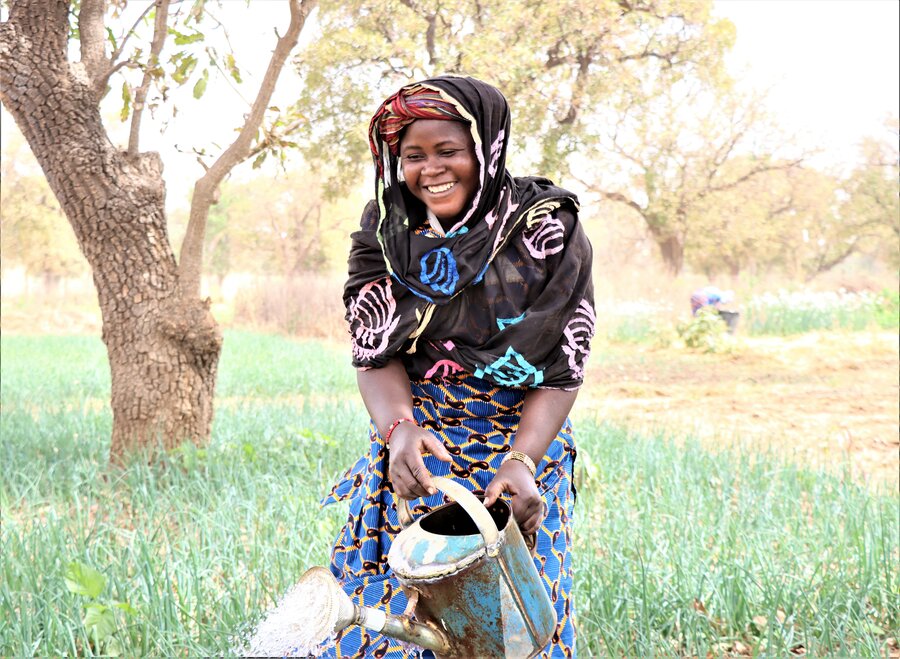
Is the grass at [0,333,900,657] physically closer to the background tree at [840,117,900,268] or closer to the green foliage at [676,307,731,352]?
the green foliage at [676,307,731,352]

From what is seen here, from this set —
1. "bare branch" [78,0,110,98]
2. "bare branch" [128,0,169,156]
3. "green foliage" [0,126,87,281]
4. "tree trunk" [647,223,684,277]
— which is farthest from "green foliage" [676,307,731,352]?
"green foliage" [0,126,87,281]

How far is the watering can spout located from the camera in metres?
1.28

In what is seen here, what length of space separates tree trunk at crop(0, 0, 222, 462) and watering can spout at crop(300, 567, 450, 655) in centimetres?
297

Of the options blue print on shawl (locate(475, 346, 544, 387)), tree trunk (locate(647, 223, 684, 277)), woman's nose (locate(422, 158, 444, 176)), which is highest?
woman's nose (locate(422, 158, 444, 176))

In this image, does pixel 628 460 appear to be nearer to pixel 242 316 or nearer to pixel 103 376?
pixel 103 376

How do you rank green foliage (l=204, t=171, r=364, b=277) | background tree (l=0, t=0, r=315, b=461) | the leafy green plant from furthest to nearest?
green foliage (l=204, t=171, r=364, b=277)
background tree (l=0, t=0, r=315, b=461)
the leafy green plant

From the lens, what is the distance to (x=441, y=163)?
168cm

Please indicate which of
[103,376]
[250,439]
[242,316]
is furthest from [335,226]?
[250,439]

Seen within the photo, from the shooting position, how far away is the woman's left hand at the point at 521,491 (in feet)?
4.95

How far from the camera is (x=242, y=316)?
18.6m

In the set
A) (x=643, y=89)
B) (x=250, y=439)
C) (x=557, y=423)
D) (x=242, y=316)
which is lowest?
(x=242, y=316)

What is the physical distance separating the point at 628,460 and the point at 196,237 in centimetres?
256

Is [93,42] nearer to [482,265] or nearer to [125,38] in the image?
[125,38]

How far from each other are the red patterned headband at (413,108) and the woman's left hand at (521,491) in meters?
0.72
